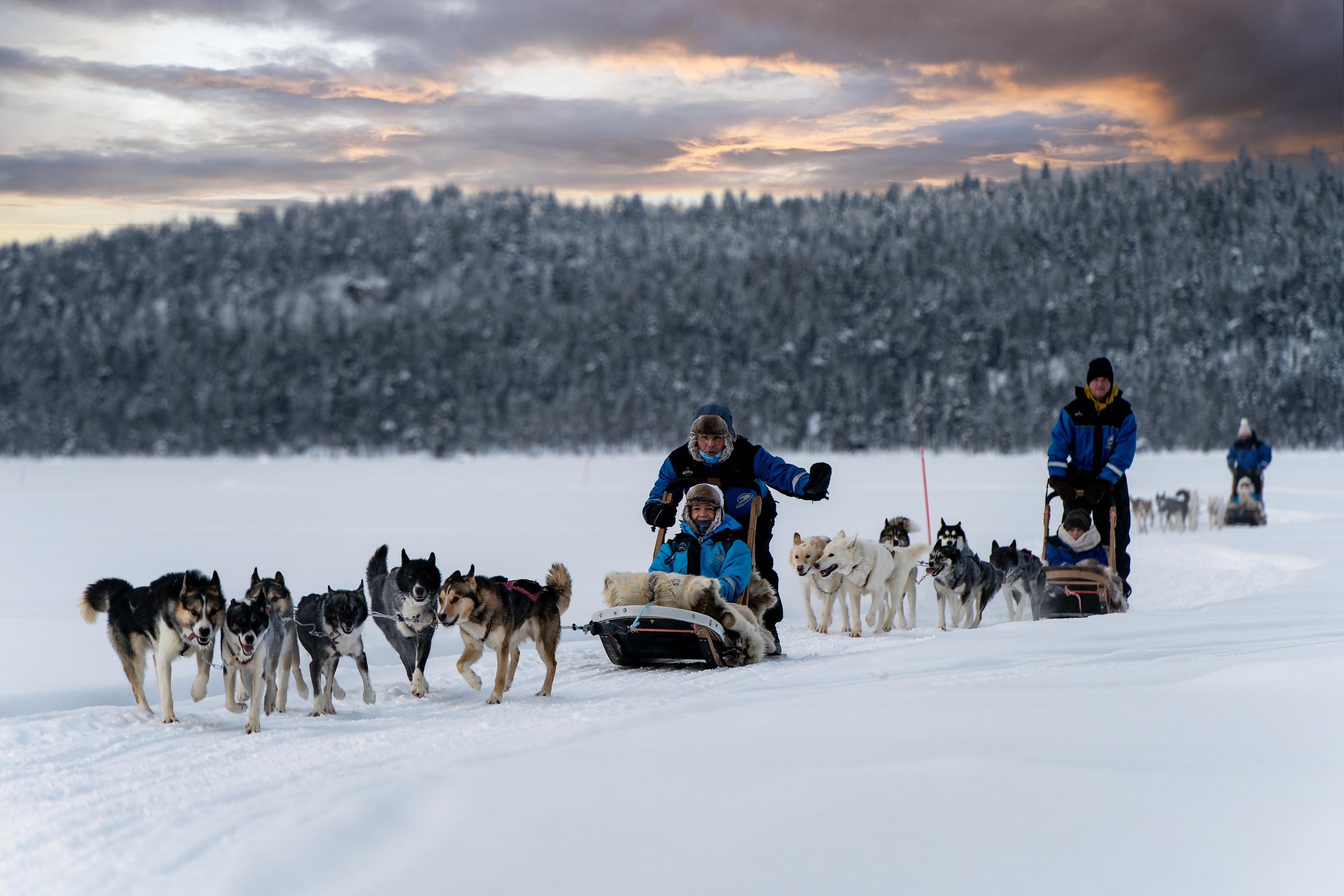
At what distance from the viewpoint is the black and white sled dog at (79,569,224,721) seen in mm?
4668

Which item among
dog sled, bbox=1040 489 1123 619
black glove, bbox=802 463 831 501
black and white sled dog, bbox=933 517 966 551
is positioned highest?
black glove, bbox=802 463 831 501

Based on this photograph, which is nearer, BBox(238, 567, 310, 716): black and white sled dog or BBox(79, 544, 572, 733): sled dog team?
BBox(79, 544, 572, 733): sled dog team

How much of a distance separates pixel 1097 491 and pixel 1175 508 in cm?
1036

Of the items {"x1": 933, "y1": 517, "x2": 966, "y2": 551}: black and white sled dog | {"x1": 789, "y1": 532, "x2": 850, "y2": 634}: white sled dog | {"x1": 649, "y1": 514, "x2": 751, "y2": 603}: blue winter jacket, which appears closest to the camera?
{"x1": 649, "y1": 514, "x2": 751, "y2": 603}: blue winter jacket

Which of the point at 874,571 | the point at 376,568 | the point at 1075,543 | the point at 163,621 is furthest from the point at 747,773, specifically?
the point at 1075,543

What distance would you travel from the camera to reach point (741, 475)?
704 centimetres

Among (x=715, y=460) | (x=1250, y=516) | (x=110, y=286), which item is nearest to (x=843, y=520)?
(x=1250, y=516)

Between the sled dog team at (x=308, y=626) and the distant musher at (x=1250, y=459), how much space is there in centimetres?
1362

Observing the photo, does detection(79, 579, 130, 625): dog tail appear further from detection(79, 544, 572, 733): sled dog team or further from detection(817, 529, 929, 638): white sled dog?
detection(817, 529, 929, 638): white sled dog

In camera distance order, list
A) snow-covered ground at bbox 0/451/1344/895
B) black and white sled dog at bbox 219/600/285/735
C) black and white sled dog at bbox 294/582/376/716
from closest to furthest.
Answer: snow-covered ground at bbox 0/451/1344/895, black and white sled dog at bbox 219/600/285/735, black and white sled dog at bbox 294/582/376/716

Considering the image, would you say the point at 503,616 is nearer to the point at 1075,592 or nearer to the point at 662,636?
the point at 662,636

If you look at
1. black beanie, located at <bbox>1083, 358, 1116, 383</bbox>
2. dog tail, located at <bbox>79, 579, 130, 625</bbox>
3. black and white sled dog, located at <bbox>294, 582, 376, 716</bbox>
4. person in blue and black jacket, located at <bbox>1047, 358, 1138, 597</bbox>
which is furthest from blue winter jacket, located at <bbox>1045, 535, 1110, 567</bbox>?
dog tail, located at <bbox>79, 579, 130, 625</bbox>

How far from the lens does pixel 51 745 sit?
445 centimetres

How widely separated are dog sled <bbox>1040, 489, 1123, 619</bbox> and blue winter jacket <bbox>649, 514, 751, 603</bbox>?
245cm
